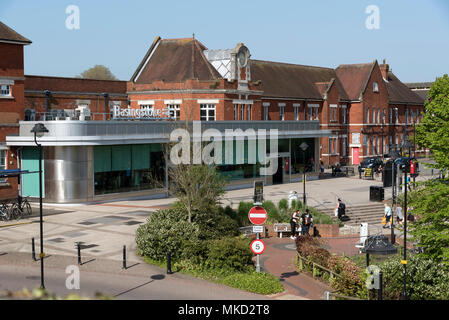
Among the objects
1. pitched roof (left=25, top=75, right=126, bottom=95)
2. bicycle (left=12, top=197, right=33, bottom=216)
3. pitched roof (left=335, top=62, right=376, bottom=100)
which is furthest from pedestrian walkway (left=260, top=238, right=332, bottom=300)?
pitched roof (left=335, top=62, right=376, bottom=100)

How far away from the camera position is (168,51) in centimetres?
5138

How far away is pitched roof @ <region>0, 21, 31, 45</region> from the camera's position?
34875 millimetres

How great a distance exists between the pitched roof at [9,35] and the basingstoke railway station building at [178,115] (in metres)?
0.08

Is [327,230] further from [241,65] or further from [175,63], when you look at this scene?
[175,63]

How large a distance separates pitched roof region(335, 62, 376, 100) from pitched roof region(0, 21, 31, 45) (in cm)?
4349

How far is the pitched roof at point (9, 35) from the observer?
114ft

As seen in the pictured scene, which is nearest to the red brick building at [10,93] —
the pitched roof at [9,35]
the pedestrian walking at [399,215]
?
the pitched roof at [9,35]

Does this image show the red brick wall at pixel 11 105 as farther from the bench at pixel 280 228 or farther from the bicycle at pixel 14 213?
the bench at pixel 280 228

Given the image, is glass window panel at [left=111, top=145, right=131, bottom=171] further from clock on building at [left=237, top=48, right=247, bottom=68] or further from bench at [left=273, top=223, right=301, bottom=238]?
clock on building at [left=237, top=48, right=247, bottom=68]

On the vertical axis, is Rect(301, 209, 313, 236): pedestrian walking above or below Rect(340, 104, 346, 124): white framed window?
below

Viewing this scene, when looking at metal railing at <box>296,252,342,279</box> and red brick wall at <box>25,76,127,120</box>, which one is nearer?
metal railing at <box>296,252,342,279</box>

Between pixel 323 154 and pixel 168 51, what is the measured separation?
22.9 m

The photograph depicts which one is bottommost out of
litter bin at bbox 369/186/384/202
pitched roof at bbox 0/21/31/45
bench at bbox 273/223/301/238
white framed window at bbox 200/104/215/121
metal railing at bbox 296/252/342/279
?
metal railing at bbox 296/252/342/279

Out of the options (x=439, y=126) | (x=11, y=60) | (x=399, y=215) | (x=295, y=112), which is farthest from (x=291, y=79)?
(x=439, y=126)
